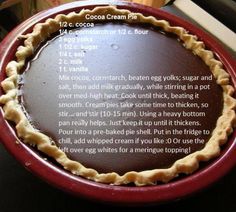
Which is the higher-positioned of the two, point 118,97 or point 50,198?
point 118,97

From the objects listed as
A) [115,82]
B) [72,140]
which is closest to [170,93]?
[115,82]

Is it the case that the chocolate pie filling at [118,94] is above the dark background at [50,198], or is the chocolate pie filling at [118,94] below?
above

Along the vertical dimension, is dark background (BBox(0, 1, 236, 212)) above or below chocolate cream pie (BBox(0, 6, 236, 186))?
below

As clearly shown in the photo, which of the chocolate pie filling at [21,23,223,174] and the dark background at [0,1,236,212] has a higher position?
the chocolate pie filling at [21,23,223,174]

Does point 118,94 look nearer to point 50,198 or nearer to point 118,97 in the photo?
point 118,97

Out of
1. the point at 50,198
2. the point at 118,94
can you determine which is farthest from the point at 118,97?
the point at 50,198

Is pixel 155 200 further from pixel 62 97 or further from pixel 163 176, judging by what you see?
pixel 62 97

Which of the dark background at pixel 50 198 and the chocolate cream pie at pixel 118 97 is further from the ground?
the chocolate cream pie at pixel 118 97
